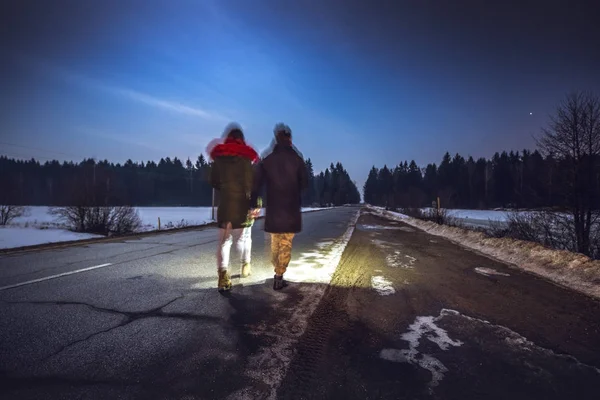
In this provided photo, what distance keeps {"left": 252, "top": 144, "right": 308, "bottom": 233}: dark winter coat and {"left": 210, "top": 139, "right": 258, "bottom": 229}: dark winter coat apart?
207 millimetres

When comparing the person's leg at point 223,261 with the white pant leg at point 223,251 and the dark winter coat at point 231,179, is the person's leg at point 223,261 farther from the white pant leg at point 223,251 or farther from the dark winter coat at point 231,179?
the dark winter coat at point 231,179

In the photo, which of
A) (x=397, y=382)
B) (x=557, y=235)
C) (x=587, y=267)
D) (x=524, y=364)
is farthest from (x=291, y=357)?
(x=557, y=235)

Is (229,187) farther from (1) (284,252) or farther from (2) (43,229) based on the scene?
(2) (43,229)

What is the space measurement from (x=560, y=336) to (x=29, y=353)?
4471 millimetres

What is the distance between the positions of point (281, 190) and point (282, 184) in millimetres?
88

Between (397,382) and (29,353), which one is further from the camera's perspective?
(29,353)

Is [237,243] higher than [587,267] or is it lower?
higher

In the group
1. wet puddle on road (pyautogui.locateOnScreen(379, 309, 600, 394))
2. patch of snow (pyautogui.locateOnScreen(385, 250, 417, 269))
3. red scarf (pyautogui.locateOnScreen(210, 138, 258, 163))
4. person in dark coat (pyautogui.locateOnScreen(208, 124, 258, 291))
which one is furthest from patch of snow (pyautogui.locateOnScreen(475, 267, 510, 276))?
red scarf (pyautogui.locateOnScreen(210, 138, 258, 163))

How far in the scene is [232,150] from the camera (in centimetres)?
396

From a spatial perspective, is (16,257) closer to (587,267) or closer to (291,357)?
(291,357)

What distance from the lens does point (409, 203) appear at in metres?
41.7

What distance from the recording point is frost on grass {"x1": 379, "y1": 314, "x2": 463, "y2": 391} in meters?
2.03

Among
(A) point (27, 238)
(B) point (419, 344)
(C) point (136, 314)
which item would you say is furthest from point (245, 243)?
(A) point (27, 238)

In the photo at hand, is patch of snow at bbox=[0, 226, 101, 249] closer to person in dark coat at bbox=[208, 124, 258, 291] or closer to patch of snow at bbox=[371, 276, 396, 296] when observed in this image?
person in dark coat at bbox=[208, 124, 258, 291]
